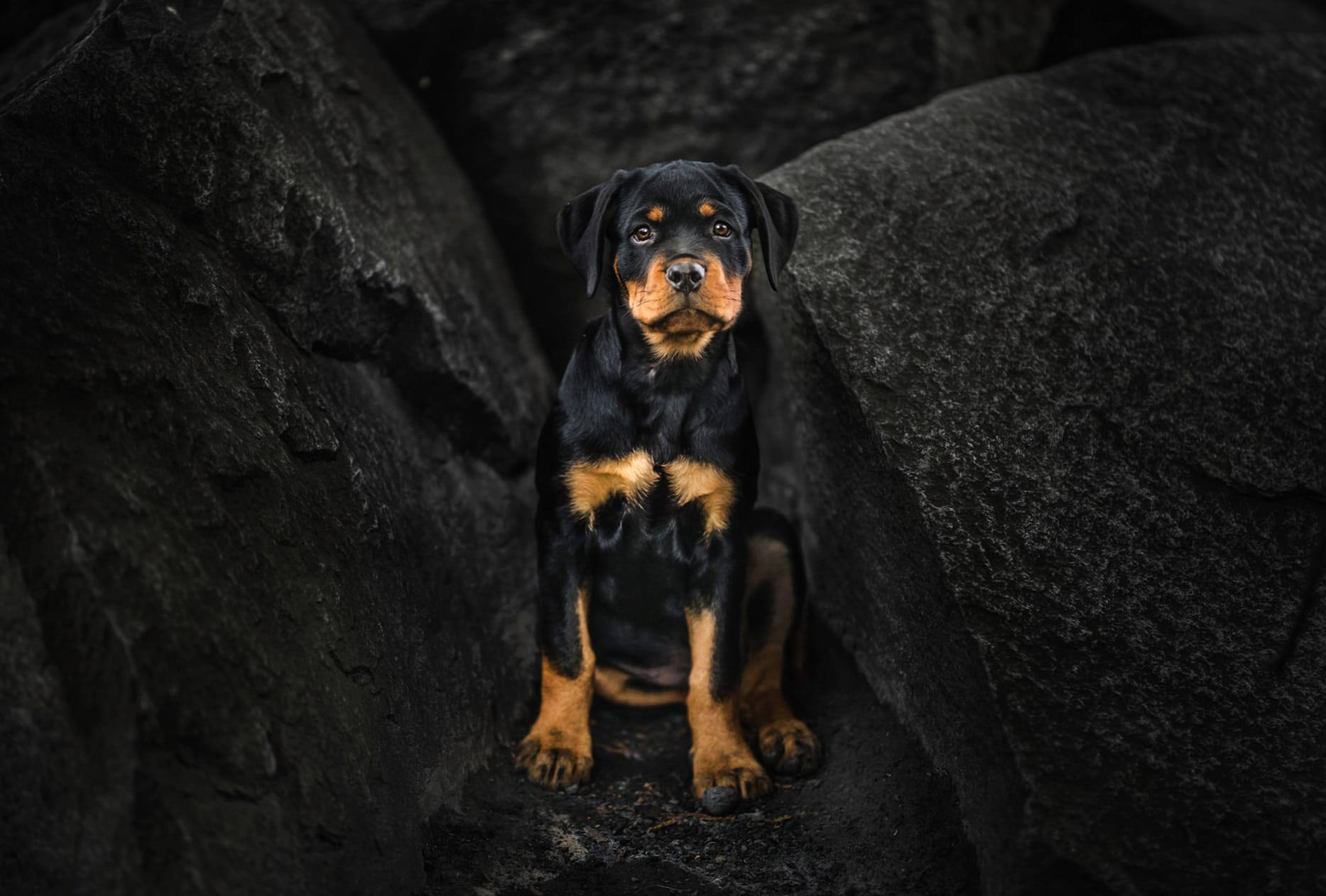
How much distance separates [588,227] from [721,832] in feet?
7.10

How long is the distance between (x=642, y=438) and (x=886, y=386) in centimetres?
88

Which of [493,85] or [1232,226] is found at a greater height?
[493,85]

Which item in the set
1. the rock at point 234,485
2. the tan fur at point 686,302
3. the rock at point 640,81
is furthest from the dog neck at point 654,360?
the rock at point 640,81

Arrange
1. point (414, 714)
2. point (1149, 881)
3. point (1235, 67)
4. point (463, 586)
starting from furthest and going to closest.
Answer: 1. point (1235, 67)
2. point (463, 586)
3. point (414, 714)
4. point (1149, 881)

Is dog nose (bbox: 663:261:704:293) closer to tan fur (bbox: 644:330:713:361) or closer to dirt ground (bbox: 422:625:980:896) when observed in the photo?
tan fur (bbox: 644:330:713:361)

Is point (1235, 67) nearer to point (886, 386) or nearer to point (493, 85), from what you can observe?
point (886, 386)

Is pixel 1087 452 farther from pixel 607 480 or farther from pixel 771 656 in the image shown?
pixel 607 480

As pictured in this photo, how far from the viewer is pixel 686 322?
347 cm

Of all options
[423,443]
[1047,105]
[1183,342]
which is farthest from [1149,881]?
[1047,105]

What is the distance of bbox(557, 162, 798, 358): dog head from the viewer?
3447 millimetres

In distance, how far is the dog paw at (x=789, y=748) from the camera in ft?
12.6

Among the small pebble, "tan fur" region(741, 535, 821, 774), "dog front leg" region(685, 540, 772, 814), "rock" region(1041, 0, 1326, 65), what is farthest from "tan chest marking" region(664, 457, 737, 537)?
"rock" region(1041, 0, 1326, 65)

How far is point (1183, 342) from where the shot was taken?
3.85m

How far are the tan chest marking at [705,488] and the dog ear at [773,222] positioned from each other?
0.70 m
